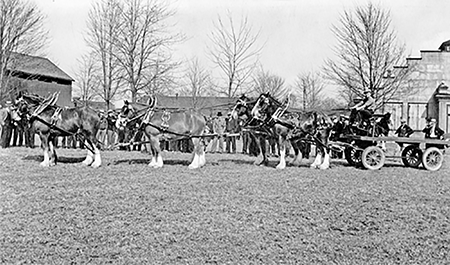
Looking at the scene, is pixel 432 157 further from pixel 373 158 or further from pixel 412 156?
pixel 373 158

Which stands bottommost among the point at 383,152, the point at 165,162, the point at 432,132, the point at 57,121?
the point at 165,162

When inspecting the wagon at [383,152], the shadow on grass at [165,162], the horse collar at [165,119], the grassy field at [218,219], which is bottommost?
the grassy field at [218,219]

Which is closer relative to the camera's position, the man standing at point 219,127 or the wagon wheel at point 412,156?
the wagon wheel at point 412,156

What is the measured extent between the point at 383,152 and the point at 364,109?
4.62 ft

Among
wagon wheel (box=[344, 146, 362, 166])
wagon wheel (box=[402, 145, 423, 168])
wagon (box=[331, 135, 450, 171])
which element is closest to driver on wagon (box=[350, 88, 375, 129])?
wagon (box=[331, 135, 450, 171])

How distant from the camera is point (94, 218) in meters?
8.41

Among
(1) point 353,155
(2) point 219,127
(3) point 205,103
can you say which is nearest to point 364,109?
(1) point 353,155

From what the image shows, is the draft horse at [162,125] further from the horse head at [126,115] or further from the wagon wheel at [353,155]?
the wagon wheel at [353,155]

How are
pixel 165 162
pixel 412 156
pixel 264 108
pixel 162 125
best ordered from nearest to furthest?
pixel 162 125
pixel 264 108
pixel 165 162
pixel 412 156

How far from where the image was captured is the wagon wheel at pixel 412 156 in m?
16.4

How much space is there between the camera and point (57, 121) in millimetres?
14633

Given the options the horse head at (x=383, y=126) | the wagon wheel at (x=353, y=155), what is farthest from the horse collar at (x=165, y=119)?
the horse head at (x=383, y=126)

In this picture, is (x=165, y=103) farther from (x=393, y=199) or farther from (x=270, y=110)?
(x=393, y=199)

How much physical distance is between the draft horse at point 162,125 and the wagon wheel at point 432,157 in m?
6.75
